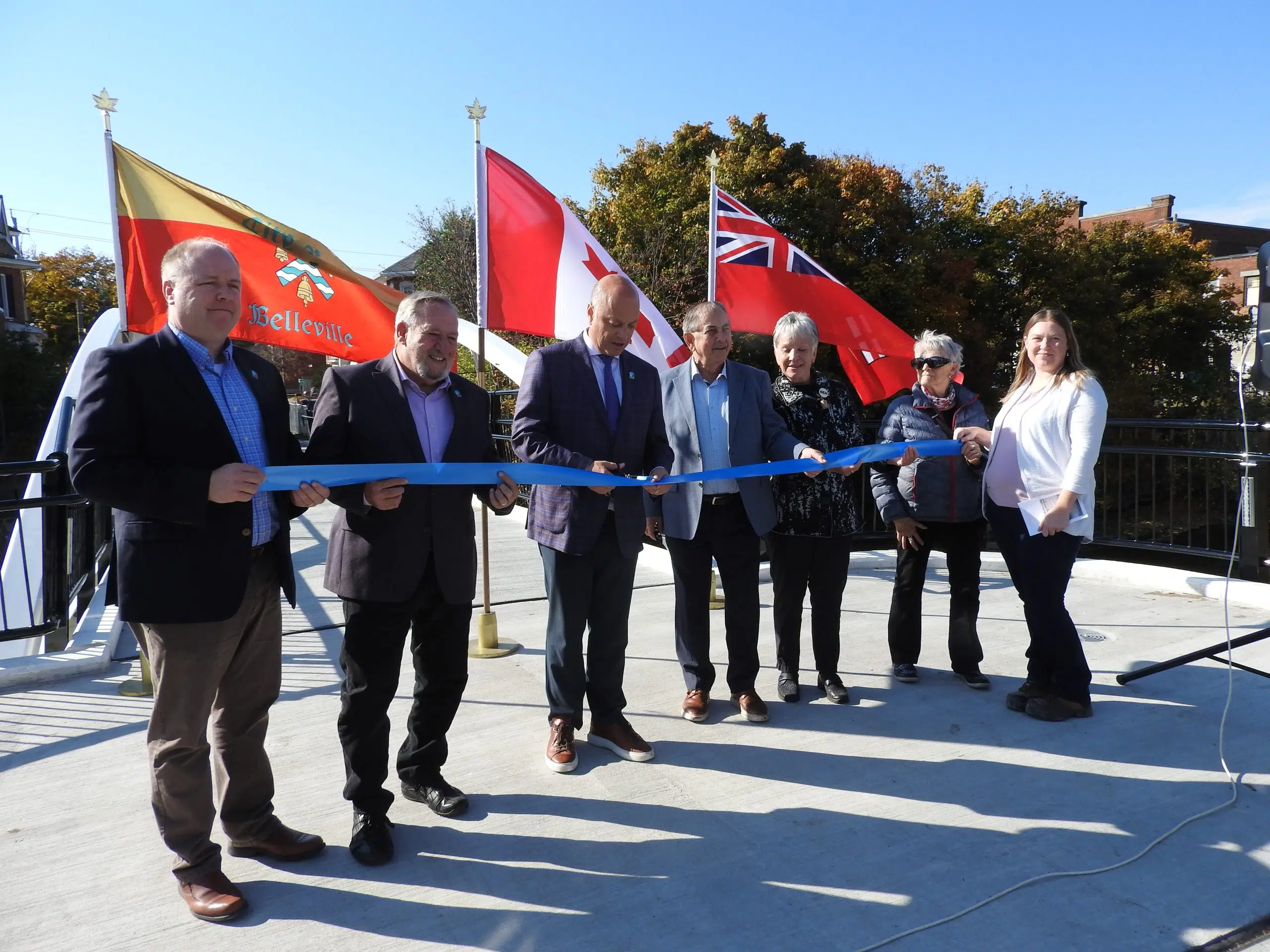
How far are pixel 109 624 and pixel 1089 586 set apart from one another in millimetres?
7167

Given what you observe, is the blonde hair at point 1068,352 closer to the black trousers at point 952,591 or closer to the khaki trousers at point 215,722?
the black trousers at point 952,591

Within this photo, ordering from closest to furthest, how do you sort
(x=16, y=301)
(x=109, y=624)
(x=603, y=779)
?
(x=603, y=779) → (x=109, y=624) → (x=16, y=301)

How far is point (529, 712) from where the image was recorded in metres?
4.30

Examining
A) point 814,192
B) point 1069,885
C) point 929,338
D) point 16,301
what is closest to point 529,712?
point 1069,885

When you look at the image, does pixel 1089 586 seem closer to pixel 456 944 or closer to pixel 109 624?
pixel 456 944

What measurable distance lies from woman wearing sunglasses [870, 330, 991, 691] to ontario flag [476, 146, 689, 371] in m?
1.92

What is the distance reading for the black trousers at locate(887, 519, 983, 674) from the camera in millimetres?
4574

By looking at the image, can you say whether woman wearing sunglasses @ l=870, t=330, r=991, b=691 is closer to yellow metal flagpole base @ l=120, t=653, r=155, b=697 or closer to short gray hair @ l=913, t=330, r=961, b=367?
short gray hair @ l=913, t=330, r=961, b=367

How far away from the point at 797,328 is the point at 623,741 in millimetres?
2174

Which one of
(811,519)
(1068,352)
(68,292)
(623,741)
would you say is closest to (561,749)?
(623,741)

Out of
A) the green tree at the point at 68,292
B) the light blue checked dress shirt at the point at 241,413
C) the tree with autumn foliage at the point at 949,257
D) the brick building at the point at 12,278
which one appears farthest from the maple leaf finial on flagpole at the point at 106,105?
the green tree at the point at 68,292

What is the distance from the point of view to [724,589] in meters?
4.29

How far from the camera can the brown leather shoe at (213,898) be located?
102 inches

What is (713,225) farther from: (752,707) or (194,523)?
(194,523)
